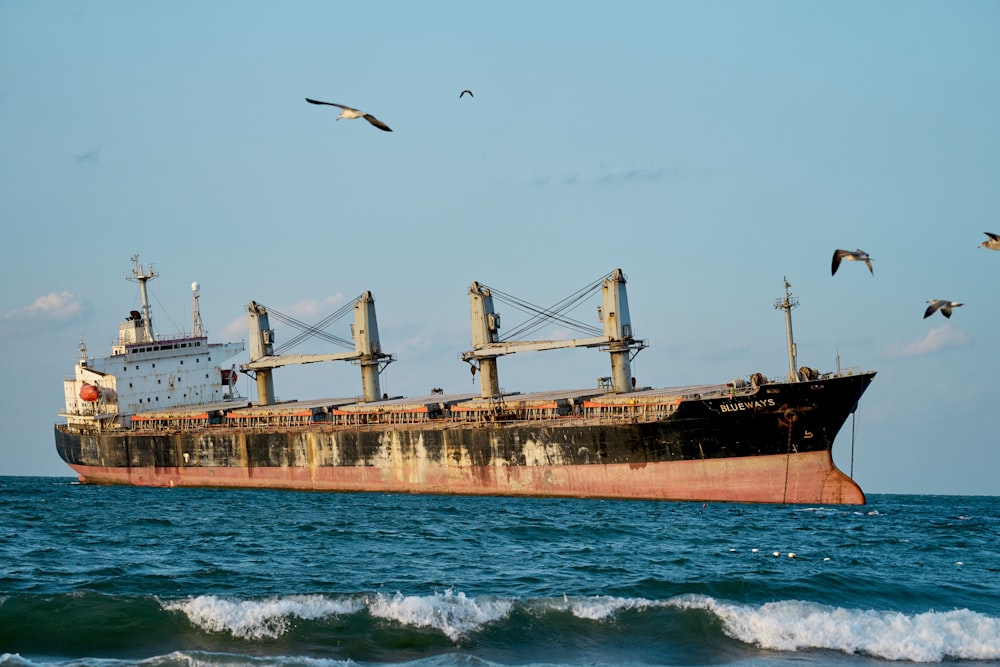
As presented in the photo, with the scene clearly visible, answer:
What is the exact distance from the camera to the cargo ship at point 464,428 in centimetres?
3853

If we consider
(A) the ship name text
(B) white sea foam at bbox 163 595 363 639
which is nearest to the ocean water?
(B) white sea foam at bbox 163 595 363 639

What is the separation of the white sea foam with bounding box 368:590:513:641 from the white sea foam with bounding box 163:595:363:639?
24.1 inches

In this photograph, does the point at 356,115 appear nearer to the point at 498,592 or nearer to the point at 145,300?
the point at 498,592

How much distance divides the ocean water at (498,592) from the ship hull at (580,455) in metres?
5.14

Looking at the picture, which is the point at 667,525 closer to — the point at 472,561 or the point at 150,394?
the point at 472,561

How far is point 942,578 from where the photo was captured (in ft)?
78.7

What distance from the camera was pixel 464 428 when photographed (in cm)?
4534

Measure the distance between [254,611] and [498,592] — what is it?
195 inches

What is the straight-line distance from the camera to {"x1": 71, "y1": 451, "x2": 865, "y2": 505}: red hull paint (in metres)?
38.5

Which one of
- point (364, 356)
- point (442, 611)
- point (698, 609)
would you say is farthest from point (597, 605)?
point (364, 356)

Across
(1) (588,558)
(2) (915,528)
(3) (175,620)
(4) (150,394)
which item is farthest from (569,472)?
(4) (150,394)

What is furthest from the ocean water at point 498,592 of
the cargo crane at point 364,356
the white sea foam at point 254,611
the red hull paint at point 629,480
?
the cargo crane at point 364,356

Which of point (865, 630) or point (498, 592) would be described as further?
point (498, 592)

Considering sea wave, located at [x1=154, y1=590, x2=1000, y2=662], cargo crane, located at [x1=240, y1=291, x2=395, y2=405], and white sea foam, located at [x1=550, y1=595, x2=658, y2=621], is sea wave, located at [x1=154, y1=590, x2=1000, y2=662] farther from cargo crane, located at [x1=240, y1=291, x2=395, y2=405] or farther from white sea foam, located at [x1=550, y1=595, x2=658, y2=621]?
cargo crane, located at [x1=240, y1=291, x2=395, y2=405]
